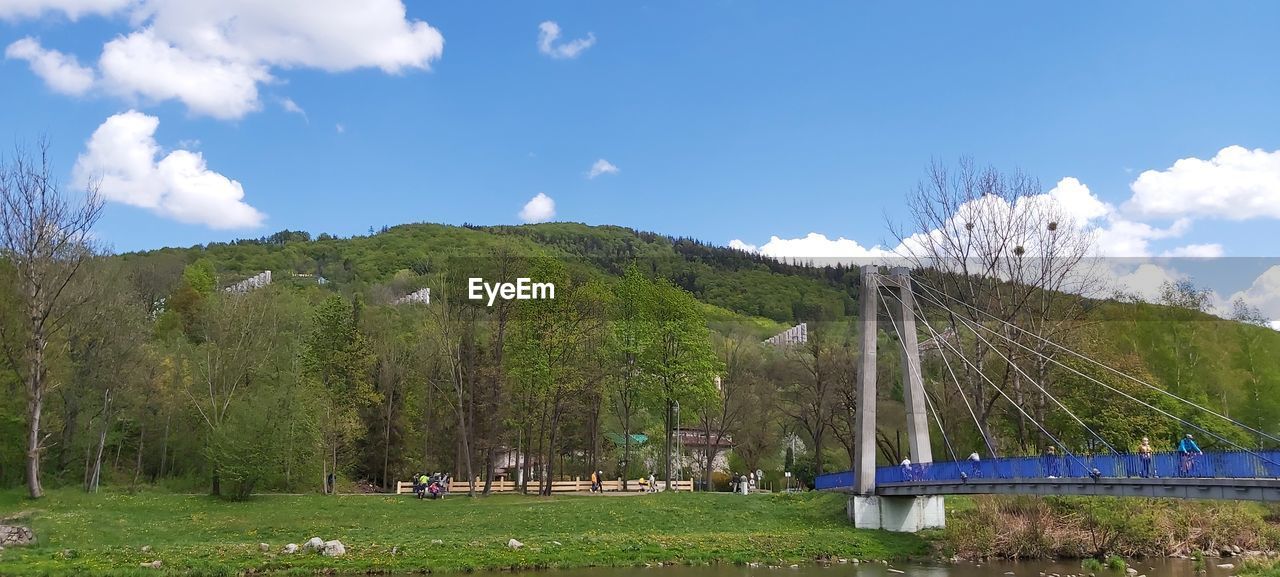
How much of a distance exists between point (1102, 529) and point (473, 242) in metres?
58.3

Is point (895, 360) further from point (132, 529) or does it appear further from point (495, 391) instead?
point (132, 529)

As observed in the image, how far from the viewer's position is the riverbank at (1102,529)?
26.4 metres

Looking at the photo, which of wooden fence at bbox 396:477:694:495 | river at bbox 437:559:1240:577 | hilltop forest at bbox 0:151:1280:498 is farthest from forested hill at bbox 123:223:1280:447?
river at bbox 437:559:1240:577

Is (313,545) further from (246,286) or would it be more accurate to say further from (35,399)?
(246,286)

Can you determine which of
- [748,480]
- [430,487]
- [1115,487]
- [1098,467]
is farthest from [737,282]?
[1115,487]

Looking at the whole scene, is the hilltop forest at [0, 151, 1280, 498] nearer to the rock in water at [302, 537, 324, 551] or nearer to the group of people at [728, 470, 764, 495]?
the group of people at [728, 470, 764, 495]

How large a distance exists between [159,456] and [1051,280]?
4425 centimetres

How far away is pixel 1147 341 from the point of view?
41.6 meters

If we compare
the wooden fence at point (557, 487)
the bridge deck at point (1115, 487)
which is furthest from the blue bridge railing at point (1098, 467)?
the wooden fence at point (557, 487)

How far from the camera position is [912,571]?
75.8 feet

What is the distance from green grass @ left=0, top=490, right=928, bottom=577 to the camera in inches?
821

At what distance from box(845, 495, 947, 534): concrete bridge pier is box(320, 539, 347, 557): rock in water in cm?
1627

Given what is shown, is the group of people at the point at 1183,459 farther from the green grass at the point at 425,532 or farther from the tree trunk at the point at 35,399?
the tree trunk at the point at 35,399

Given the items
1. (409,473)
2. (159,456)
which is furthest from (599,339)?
(159,456)
